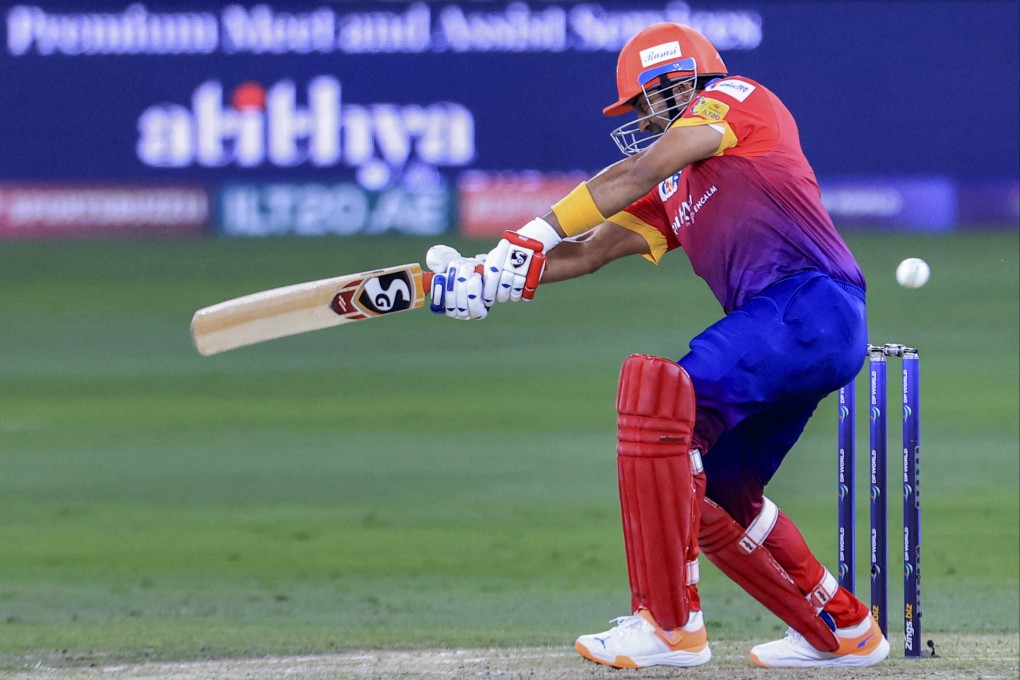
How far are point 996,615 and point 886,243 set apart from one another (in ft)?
28.6

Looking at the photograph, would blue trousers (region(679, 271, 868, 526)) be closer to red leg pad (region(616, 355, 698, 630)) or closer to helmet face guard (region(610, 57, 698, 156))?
red leg pad (region(616, 355, 698, 630))

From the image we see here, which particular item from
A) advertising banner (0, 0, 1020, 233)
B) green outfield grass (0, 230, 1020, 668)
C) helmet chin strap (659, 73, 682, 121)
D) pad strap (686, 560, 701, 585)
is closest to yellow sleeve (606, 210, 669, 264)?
helmet chin strap (659, 73, 682, 121)

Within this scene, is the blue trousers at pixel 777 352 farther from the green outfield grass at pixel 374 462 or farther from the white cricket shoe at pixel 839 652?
the green outfield grass at pixel 374 462

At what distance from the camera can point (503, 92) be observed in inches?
524

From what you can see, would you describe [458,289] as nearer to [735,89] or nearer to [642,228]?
[642,228]

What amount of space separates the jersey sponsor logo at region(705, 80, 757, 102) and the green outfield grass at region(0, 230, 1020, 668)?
5.58 feet

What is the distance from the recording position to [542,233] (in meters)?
3.51

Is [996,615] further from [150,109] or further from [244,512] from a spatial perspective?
[150,109]

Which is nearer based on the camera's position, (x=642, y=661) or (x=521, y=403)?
(x=642, y=661)

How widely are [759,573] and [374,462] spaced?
385 centimetres

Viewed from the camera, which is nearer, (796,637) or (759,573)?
(759,573)

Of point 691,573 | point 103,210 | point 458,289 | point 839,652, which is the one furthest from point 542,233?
point 103,210

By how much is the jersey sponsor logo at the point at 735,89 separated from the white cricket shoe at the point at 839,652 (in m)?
1.33

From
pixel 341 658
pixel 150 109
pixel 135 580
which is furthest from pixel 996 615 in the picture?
pixel 150 109
